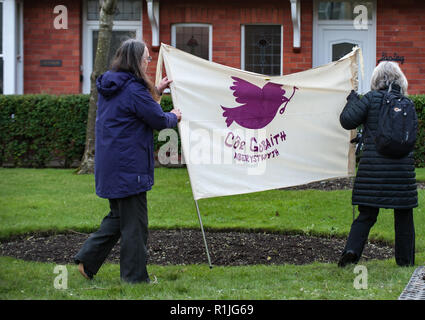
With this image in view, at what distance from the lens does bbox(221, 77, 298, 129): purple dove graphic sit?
249 inches

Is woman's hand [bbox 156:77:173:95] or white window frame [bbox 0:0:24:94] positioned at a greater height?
white window frame [bbox 0:0:24:94]

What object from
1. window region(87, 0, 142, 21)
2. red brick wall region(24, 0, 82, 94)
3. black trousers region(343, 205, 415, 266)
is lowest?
black trousers region(343, 205, 415, 266)

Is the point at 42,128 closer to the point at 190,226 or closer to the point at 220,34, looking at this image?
the point at 220,34

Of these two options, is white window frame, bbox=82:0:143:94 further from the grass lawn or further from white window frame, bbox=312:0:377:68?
white window frame, bbox=312:0:377:68

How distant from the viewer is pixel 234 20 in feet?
49.2

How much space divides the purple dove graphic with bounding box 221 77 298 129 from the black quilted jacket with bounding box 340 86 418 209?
862 mm

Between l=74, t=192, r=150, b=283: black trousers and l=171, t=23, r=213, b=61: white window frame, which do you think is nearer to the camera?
l=74, t=192, r=150, b=283: black trousers

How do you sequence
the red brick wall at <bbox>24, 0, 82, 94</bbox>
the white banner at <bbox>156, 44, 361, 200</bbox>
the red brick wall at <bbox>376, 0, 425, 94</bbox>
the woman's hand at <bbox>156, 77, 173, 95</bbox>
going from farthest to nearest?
the red brick wall at <bbox>24, 0, 82, 94</bbox>
the red brick wall at <bbox>376, 0, 425, 94</bbox>
the white banner at <bbox>156, 44, 361, 200</bbox>
the woman's hand at <bbox>156, 77, 173, 95</bbox>

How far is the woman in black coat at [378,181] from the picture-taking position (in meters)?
5.71

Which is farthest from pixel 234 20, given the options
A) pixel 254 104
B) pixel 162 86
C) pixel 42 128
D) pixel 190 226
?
pixel 162 86

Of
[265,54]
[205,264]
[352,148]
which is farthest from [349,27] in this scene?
[205,264]

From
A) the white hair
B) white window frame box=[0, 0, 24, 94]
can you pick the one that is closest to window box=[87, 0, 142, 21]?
white window frame box=[0, 0, 24, 94]

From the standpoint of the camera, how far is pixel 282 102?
6.51m

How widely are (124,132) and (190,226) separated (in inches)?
113
